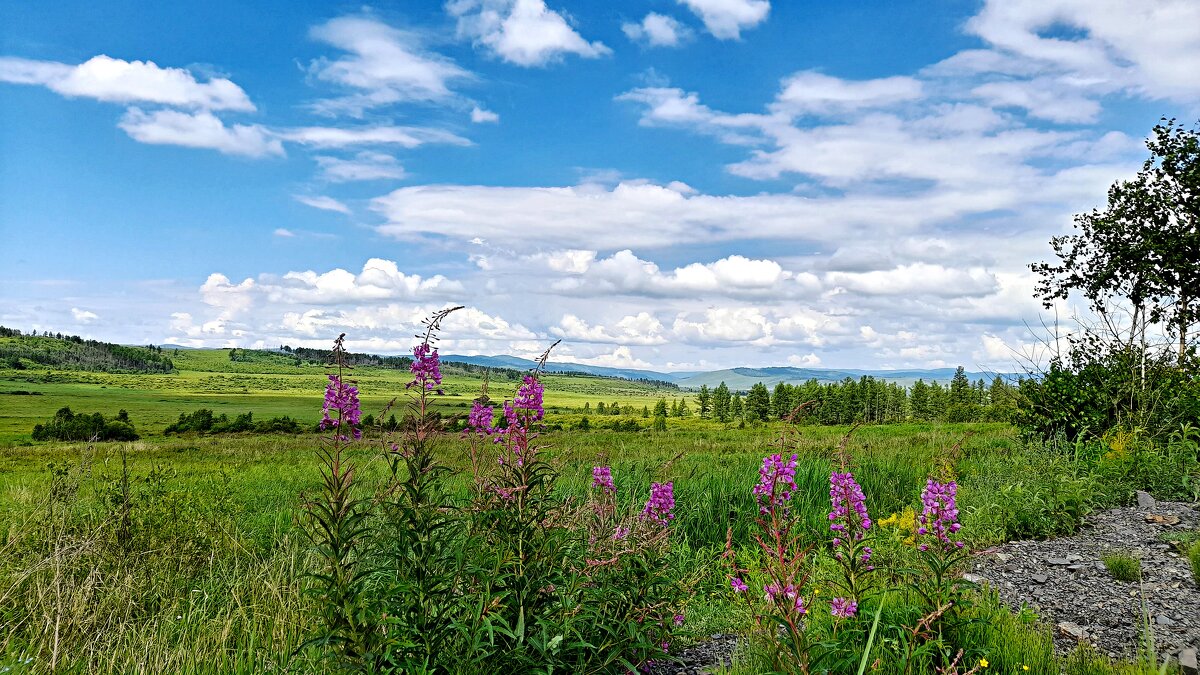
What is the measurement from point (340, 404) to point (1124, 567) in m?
6.32

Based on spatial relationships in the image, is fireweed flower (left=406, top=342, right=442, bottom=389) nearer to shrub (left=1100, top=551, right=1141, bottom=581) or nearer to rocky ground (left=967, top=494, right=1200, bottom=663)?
rocky ground (left=967, top=494, right=1200, bottom=663)

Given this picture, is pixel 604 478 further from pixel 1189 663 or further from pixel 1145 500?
pixel 1145 500

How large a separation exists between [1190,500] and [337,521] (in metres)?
9.99

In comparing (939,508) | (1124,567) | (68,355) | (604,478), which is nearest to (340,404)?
(604,478)

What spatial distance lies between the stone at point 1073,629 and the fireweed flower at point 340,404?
4.82 metres

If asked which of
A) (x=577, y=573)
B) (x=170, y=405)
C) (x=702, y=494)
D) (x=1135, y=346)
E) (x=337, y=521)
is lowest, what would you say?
(x=170, y=405)

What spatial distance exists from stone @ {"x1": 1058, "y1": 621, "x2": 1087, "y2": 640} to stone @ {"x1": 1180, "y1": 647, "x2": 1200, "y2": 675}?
54 cm

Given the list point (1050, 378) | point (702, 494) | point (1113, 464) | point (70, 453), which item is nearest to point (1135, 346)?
point (1050, 378)

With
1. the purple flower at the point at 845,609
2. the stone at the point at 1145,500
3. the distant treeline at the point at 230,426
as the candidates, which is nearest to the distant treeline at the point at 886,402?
the distant treeline at the point at 230,426

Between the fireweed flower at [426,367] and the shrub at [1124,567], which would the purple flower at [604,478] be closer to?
the fireweed flower at [426,367]

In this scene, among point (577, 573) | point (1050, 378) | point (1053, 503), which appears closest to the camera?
point (577, 573)

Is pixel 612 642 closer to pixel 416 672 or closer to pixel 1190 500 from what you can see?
pixel 416 672

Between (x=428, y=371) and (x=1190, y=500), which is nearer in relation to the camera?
(x=428, y=371)

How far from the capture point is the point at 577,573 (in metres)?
3.70
